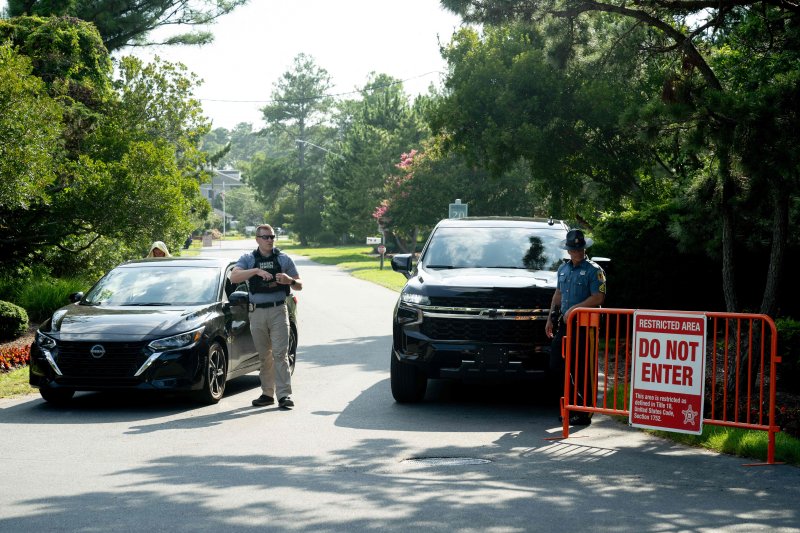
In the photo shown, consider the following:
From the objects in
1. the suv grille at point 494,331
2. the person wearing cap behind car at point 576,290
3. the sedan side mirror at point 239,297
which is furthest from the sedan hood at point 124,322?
the person wearing cap behind car at point 576,290

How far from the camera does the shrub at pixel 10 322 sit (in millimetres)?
17250

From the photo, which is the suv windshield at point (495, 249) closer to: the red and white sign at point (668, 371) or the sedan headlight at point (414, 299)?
the sedan headlight at point (414, 299)

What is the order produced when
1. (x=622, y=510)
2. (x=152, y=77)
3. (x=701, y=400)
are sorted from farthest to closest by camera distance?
(x=152, y=77) → (x=701, y=400) → (x=622, y=510)

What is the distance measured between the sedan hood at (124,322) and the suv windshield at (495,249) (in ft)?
9.12

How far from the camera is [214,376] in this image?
11.5 metres

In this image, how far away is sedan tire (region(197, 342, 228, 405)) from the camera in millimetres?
11305

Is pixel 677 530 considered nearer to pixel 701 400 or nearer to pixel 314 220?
pixel 701 400

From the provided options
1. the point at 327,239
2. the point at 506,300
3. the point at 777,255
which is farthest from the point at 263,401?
the point at 327,239

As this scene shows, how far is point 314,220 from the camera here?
316 feet

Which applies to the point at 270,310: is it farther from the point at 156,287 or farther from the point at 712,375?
the point at 712,375

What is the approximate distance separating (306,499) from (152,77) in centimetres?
2498

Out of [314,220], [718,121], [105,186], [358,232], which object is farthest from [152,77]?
[314,220]

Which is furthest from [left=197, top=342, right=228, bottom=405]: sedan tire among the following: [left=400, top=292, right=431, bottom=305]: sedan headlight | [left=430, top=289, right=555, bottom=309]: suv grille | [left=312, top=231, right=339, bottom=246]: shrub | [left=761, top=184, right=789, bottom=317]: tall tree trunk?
[left=312, top=231, right=339, bottom=246]: shrub

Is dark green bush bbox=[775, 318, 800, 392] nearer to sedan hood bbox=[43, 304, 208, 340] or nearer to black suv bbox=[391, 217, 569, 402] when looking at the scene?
black suv bbox=[391, 217, 569, 402]
